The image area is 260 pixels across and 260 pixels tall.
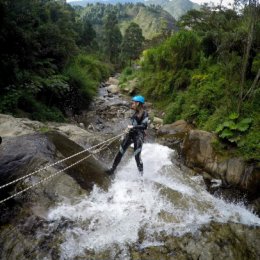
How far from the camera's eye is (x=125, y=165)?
8.88 meters

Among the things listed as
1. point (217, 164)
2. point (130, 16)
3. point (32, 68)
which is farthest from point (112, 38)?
point (130, 16)

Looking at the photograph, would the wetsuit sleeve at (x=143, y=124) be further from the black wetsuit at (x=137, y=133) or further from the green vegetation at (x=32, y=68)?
the green vegetation at (x=32, y=68)

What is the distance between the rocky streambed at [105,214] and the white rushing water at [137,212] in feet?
0.06

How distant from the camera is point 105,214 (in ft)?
19.1

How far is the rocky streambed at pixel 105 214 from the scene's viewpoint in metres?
4.97

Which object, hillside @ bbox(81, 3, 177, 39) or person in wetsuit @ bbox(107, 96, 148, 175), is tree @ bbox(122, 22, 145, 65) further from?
hillside @ bbox(81, 3, 177, 39)

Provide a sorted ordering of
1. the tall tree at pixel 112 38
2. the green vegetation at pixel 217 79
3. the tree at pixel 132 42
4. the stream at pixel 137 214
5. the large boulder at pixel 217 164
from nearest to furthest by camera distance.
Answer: the stream at pixel 137 214 → the large boulder at pixel 217 164 → the green vegetation at pixel 217 79 → the tree at pixel 132 42 → the tall tree at pixel 112 38

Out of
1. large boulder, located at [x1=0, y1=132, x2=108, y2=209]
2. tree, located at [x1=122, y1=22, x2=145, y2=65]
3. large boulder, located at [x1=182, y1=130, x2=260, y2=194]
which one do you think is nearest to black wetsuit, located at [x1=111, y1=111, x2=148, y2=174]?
large boulder, located at [x1=0, y1=132, x2=108, y2=209]

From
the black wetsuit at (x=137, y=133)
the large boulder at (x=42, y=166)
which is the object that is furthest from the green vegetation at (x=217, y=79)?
the large boulder at (x=42, y=166)

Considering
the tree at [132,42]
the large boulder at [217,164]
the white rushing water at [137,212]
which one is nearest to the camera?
the white rushing water at [137,212]

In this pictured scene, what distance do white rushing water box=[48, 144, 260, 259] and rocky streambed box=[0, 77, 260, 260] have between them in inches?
0.7

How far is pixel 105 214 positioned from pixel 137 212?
0.71 meters

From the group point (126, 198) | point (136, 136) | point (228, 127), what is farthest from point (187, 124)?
point (126, 198)

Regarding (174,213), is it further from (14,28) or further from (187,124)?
(14,28)
